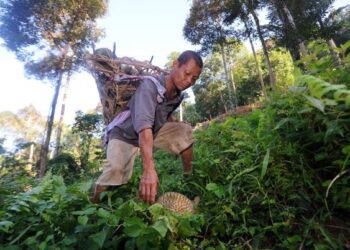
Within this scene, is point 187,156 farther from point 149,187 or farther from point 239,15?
point 239,15

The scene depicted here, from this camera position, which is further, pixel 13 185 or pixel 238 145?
pixel 13 185

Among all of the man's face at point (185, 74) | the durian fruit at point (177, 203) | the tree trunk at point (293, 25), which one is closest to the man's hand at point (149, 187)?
the durian fruit at point (177, 203)

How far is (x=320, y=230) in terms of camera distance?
1.65 m

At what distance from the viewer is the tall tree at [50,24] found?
49.7 ft

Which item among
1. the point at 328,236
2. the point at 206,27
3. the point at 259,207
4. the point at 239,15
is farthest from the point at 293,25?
the point at 328,236

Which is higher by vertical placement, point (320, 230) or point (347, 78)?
point (347, 78)

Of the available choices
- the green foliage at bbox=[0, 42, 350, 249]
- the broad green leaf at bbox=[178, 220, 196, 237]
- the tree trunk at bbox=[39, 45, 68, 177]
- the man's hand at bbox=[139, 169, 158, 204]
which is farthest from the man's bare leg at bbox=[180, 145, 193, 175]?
the tree trunk at bbox=[39, 45, 68, 177]

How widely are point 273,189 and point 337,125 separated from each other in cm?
66

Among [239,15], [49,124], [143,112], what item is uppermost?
[239,15]

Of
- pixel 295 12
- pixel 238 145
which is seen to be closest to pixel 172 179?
pixel 238 145

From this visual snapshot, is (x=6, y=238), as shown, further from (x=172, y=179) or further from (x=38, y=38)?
(x=38, y=38)

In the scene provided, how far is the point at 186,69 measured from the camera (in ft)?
7.96

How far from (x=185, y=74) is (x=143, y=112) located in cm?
52

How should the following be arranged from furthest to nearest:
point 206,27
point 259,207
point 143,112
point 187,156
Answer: point 206,27, point 187,156, point 143,112, point 259,207
